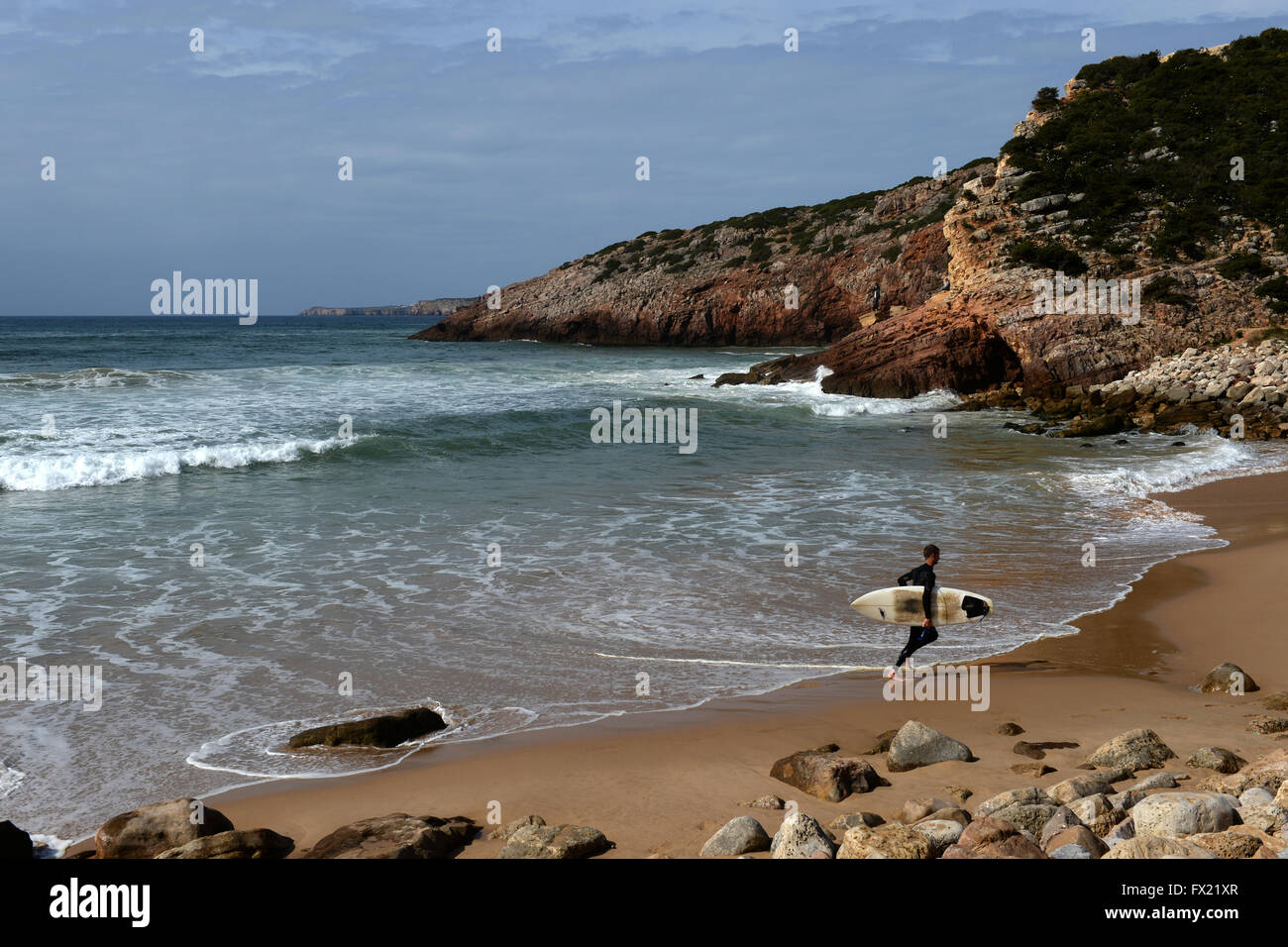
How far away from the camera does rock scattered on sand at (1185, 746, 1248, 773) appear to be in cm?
589

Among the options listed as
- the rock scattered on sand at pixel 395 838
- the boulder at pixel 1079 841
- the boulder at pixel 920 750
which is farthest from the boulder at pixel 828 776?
the rock scattered on sand at pixel 395 838

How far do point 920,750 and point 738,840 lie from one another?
184cm

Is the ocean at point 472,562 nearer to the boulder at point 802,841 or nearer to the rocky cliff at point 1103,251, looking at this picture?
the boulder at point 802,841

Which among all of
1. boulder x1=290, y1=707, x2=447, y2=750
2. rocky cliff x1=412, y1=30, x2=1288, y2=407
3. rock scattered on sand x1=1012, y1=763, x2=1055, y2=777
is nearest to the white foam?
boulder x1=290, y1=707, x2=447, y2=750

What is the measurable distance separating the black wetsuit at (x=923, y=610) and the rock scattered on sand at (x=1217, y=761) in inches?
98.2

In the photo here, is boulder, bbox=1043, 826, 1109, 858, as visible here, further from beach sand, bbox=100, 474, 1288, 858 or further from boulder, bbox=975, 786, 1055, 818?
beach sand, bbox=100, 474, 1288, 858

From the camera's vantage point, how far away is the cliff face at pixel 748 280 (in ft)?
201

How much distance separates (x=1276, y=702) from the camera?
7.19 meters

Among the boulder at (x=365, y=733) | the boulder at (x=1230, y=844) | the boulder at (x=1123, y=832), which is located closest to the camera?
the boulder at (x=1230, y=844)

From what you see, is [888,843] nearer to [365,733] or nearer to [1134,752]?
[1134,752]

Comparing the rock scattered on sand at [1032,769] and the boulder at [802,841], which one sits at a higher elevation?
the boulder at [802,841]

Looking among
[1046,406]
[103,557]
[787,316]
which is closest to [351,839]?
[103,557]

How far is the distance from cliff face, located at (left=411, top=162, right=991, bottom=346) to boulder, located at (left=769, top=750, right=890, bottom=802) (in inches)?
1971
